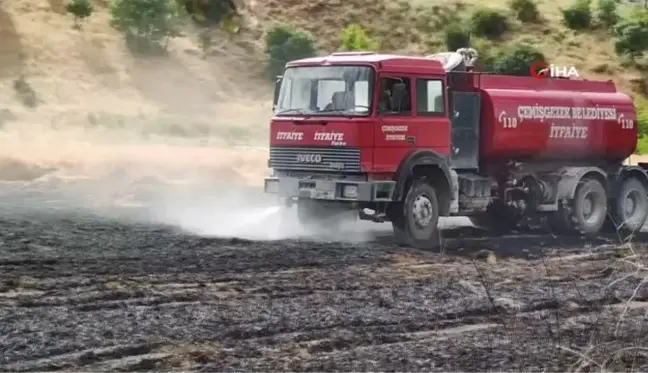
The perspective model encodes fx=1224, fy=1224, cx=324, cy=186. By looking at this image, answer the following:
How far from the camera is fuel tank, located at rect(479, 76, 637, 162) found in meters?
20.6

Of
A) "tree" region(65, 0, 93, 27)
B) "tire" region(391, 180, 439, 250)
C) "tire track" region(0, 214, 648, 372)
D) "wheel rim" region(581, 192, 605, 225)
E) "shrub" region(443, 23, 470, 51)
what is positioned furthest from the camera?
"shrub" region(443, 23, 470, 51)

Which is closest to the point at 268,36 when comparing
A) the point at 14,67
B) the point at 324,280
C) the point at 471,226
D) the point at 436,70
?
the point at 14,67

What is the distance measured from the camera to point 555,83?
73.0 feet

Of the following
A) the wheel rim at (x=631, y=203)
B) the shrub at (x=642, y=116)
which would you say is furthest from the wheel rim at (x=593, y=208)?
the shrub at (x=642, y=116)

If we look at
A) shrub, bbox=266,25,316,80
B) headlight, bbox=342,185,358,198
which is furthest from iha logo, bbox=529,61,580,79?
shrub, bbox=266,25,316,80

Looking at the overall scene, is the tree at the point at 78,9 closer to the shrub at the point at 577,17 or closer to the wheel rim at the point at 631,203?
the shrub at the point at 577,17

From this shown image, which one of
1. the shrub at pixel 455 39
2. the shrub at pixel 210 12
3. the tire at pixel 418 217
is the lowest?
the tire at pixel 418 217

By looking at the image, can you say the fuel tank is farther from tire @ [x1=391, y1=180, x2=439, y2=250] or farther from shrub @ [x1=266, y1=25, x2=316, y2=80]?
shrub @ [x1=266, y1=25, x2=316, y2=80]

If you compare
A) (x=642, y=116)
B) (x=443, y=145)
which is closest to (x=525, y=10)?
(x=642, y=116)

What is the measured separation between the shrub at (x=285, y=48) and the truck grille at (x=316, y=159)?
35320mm

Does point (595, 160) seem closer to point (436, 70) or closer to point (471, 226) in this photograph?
point (471, 226)

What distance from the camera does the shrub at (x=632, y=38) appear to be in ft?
197

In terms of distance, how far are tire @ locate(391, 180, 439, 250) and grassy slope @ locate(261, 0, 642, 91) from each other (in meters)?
39.6

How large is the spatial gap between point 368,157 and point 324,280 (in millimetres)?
3642
